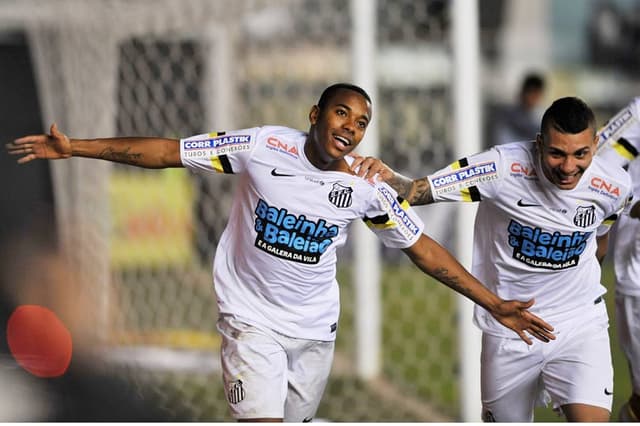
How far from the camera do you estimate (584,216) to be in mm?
4707

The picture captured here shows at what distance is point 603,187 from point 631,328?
4.06ft

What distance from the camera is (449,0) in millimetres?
7258

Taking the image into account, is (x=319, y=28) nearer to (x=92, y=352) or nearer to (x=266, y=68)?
(x=266, y=68)

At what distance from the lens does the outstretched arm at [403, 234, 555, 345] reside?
4.52 meters

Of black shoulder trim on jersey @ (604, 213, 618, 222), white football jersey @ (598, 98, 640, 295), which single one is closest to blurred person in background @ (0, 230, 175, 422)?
black shoulder trim on jersey @ (604, 213, 618, 222)

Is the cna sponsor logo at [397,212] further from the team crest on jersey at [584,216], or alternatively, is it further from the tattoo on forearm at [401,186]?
the team crest on jersey at [584,216]

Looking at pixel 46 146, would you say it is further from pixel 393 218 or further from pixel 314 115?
pixel 393 218

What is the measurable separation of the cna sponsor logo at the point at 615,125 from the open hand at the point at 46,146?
252 cm

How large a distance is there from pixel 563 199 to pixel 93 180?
5.24 meters

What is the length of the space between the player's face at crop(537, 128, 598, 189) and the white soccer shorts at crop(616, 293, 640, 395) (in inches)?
55.3

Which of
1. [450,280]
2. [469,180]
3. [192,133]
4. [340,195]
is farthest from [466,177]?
[192,133]

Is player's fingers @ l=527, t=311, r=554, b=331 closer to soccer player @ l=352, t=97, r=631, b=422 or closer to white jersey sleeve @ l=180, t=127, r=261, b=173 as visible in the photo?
soccer player @ l=352, t=97, r=631, b=422

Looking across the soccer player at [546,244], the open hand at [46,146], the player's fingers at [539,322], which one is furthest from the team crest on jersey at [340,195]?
the open hand at [46,146]

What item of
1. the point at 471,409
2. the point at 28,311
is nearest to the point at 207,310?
the point at 471,409
